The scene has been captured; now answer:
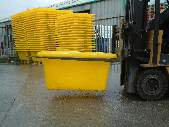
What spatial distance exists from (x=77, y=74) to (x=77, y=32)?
6682 mm

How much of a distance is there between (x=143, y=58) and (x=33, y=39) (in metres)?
9.49

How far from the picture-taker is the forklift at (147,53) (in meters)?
8.30

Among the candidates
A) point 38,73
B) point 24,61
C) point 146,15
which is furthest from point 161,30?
point 24,61

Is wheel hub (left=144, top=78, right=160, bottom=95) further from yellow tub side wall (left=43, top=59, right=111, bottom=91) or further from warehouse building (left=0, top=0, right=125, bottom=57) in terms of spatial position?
warehouse building (left=0, top=0, right=125, bottom=57)

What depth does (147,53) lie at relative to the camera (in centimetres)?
854

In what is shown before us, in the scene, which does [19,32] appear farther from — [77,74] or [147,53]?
[147,53]

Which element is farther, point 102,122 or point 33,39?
point 33,39

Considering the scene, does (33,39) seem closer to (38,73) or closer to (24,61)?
(24,61)

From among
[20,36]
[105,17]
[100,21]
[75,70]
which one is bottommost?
[75,70]

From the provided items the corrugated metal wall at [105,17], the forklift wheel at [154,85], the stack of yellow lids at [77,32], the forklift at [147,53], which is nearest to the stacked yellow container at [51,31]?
the stack of yellow lids at [77,32]

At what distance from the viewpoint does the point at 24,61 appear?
60.4ft

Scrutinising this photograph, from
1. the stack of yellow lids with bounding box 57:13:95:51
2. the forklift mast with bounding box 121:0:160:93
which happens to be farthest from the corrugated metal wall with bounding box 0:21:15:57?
the forklift mast with bounding box 121:0:160:93

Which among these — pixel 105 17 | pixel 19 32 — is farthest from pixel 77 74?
pixel 105 17

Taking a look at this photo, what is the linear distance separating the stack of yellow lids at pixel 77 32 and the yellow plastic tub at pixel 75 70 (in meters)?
6.41
